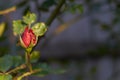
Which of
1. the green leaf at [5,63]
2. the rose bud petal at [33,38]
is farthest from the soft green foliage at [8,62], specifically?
the rose bud petal at [33,38]

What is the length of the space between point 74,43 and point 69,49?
0.24 ft

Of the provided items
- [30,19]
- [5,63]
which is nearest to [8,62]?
[5,63]

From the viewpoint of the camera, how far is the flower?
2.71 ft

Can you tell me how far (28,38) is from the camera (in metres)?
0.82

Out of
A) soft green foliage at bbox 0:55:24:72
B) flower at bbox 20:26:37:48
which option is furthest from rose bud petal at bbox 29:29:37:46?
soft green foliage at bbox 0:55:24:72

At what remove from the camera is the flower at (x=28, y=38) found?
0.83 metres

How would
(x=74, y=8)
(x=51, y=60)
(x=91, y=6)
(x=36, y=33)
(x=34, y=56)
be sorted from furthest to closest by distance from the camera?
(x=51, y=60), (x=91, y=6), (x=74, y=8), (x=34, y=56), (x=36, y=33)

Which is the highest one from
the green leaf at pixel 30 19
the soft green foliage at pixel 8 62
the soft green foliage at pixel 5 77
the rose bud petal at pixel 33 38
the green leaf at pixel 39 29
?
the green leaf at pixel 30 19

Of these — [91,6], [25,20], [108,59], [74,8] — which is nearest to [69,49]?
[108,59]

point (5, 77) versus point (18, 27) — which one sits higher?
point (18, 27)

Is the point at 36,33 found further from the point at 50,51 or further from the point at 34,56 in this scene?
the point at 50,51

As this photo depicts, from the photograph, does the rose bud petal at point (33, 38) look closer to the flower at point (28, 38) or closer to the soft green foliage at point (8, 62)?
the flower at point (28, 38)

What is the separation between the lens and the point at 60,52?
359 cm

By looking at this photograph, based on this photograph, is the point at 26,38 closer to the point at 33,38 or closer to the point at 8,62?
the point at 33,38
